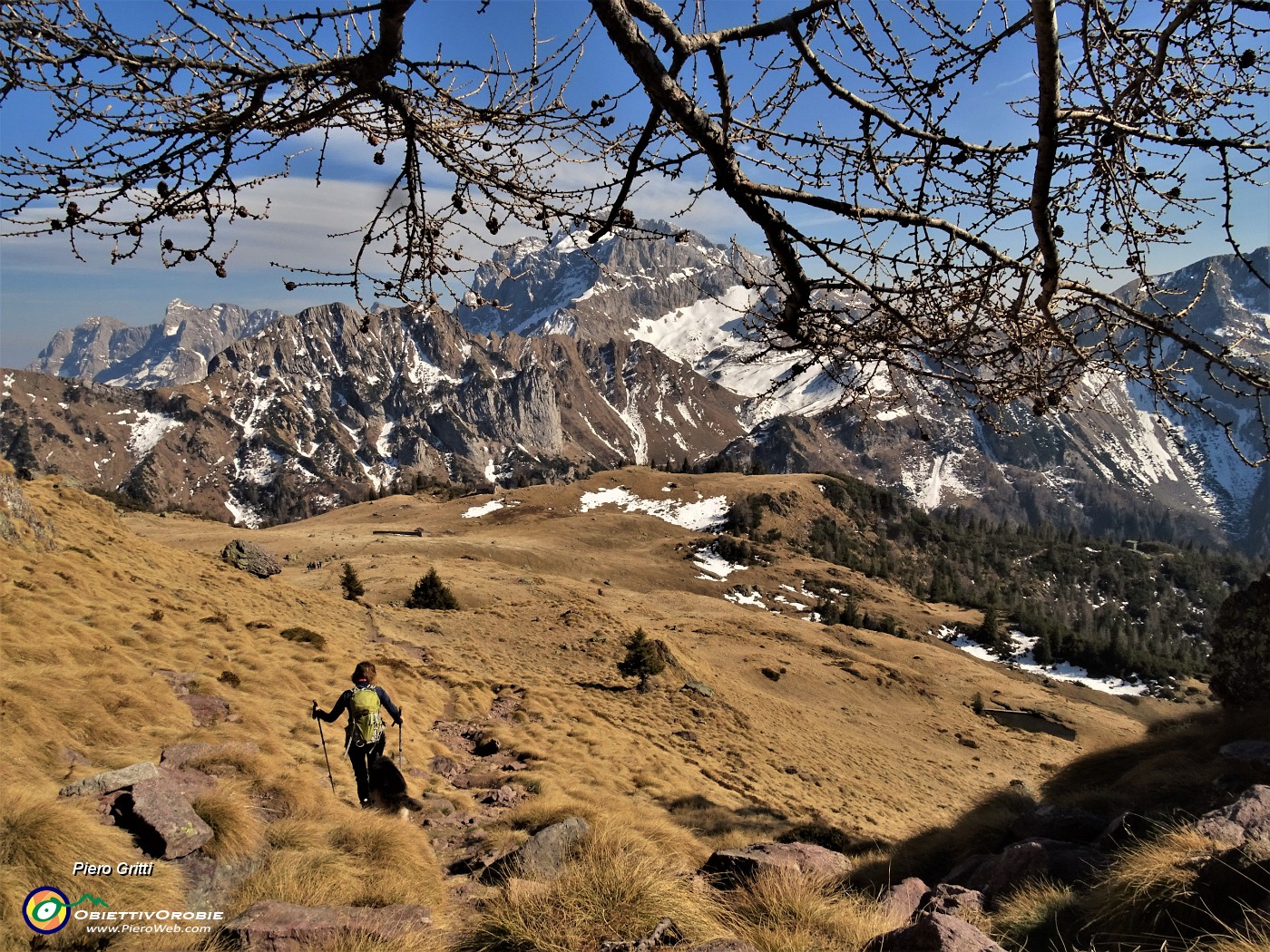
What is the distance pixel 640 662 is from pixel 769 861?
2357cm

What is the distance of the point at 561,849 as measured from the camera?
7.20 metres

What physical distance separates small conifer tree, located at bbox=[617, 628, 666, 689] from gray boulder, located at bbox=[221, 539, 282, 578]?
21.5 metres

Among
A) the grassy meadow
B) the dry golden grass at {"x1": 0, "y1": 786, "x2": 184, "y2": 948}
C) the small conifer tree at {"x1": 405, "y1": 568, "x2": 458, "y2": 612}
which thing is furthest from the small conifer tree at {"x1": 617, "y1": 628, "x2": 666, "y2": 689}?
the dry golden grass at {"x1": 0, "y1": 786, "x2": 184, "y2": 948}

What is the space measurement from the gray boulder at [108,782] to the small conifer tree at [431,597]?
105 feet

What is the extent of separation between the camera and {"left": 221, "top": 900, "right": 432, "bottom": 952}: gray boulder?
4699 millimetres

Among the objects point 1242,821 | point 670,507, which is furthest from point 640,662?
point 670,507

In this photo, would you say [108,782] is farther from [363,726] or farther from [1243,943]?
[1243,943]

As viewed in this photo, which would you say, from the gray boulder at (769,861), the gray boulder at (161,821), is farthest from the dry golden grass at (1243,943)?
the gray boulder at (161,821)

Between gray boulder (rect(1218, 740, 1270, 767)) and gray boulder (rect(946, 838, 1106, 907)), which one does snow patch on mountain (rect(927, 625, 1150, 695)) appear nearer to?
gray boulder (rect(1218, 740, 1270, 767))

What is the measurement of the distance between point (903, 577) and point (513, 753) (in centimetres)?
14089

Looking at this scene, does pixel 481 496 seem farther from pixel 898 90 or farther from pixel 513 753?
pixel 898 90

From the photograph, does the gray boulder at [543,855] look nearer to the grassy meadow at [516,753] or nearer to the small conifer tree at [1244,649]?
the grassy meadow at [516,753]

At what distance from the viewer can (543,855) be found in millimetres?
7082

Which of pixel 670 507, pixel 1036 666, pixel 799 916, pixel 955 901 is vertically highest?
pixel 799 916
